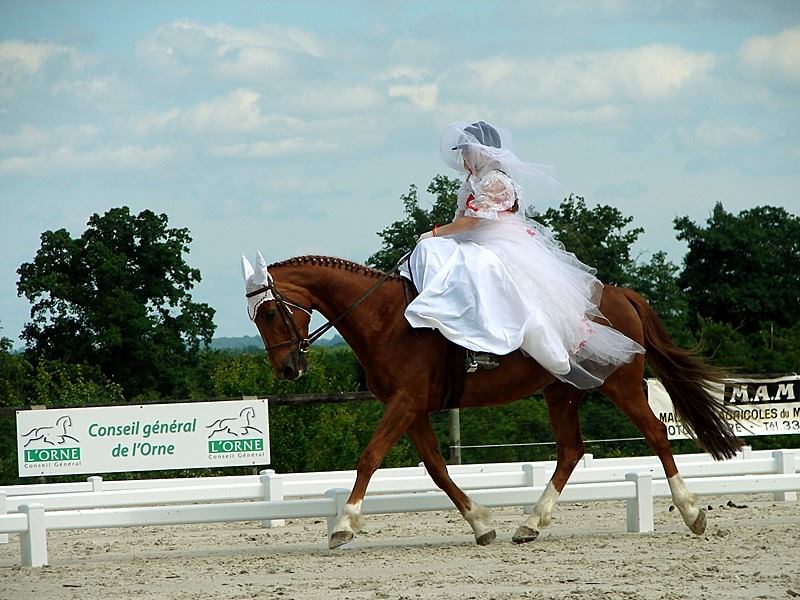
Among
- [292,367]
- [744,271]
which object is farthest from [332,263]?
[744,271]

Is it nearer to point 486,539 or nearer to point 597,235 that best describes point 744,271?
point 597,235

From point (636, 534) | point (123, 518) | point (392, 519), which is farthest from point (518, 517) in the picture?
point (123, 518)

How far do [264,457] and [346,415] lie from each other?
519 centimetres

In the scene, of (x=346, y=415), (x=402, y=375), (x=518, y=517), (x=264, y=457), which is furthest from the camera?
(x=346, y=415)

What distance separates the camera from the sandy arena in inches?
209

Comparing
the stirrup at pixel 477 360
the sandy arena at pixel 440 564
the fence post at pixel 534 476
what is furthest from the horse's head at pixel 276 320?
the fence post at pixel 534 476

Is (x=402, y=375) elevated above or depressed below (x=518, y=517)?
above

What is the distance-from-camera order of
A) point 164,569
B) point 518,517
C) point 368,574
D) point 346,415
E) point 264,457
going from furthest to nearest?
1. point 346,415
2. point 264,457
3. point 518,517
4. point 164,569
5. point 368,574

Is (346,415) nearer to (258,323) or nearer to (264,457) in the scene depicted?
(264,457)

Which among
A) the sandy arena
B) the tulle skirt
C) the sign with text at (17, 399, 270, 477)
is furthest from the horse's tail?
the sign with text at (17, 399, 270, 477)

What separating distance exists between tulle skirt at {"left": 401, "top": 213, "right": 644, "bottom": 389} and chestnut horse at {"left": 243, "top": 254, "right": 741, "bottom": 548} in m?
0.16

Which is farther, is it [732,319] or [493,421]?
[732,319]

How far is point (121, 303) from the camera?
77.8 ft

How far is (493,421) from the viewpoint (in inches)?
693
